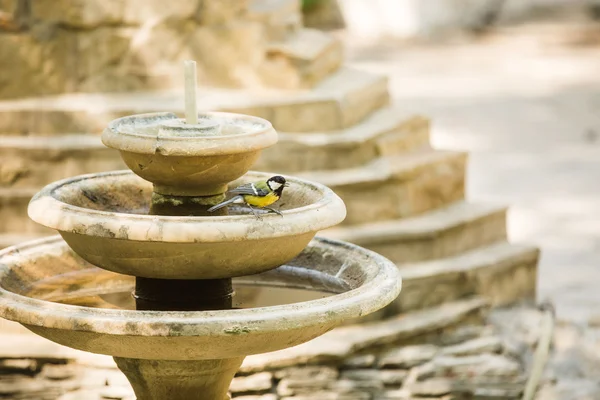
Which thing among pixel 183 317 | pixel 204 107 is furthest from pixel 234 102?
pixel 183 317

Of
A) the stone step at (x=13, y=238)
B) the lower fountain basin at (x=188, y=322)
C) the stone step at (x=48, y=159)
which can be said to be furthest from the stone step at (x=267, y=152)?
the lower fountain basin at (x=188, y=322)

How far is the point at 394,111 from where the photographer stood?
5.78 metres

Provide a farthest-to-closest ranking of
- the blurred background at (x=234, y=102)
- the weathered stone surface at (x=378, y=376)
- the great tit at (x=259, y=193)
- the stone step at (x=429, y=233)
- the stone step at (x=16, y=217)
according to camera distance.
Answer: the stone step at (x=429, y=233)
the blurred background at (x=234, y=102)
the stone step at (x=16, y=217)
the weathered stone surface at (x=378, y=376)
the great tit at (x=259, y=193)

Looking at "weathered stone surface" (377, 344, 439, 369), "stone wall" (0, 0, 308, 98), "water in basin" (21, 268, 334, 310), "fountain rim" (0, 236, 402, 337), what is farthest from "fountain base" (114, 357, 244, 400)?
"stone wall" (0, 0, 308, 98)

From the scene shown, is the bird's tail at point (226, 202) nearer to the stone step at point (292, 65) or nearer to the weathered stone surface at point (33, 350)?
the weathered stone surface at point (33, 350)

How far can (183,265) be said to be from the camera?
281cm

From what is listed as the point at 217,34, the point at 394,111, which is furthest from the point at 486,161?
the point at 217,34

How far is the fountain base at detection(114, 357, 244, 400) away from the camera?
9.87 ft

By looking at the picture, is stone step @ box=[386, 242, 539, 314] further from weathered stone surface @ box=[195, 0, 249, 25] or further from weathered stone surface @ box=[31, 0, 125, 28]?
weathered stone surface @ box=[31, 0, 125, 28]

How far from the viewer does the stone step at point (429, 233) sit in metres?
5.01

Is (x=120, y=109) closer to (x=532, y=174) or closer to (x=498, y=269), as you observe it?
(x=498, y=269)

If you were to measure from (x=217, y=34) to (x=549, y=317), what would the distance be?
7.07ft

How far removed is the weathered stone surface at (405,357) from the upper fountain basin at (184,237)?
1.88m

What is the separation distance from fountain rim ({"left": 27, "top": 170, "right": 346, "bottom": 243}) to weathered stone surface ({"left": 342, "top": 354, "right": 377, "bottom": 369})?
1.88m
